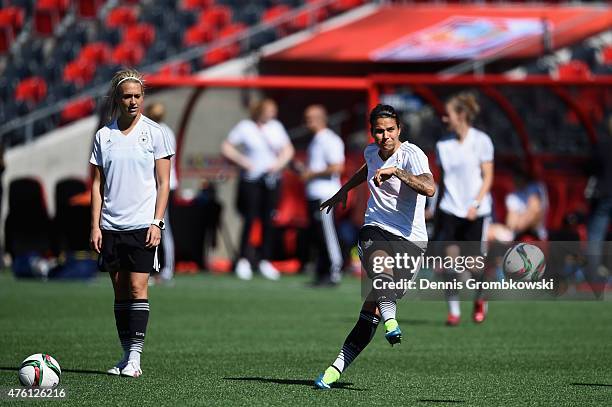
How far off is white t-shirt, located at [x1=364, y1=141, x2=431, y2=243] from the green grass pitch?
1009 millimetres

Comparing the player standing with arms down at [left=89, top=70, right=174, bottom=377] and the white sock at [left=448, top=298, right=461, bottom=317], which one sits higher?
the player standing with arms down at [left=89, top=70, right=174, bottom=377]

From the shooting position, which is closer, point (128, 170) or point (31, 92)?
→ point (128, 170)

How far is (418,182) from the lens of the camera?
25.4 ft

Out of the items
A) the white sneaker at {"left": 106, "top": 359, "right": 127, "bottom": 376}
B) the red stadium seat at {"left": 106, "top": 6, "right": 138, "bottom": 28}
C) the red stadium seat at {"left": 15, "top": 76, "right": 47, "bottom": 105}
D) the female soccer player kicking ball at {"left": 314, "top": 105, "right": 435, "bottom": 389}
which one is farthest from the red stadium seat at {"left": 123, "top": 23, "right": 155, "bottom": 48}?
the female soccer player kicking ball at {"left": 314, "top": 105, "right": 435, "bottom": 389}

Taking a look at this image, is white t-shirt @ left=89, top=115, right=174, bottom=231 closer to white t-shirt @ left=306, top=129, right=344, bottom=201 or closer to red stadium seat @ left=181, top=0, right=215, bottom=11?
white t-shirt @ left=306, top=129, right=344, bottom=201

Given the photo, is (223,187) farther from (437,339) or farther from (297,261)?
(437,339)

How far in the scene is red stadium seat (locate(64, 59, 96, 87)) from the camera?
81.9 feet

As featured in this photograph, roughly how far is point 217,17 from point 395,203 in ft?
62.9

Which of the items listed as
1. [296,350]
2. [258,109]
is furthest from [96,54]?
[296,350]

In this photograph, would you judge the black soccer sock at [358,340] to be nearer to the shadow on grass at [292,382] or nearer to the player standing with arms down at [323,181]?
the shadow on grass at [292,382]

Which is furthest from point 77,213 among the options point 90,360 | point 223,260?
point 90,360

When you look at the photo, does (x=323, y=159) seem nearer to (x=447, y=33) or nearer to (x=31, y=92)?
(x=447, y=33)

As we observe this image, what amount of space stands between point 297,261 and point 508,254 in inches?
403

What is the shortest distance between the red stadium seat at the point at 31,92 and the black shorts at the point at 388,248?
58.2 ft
